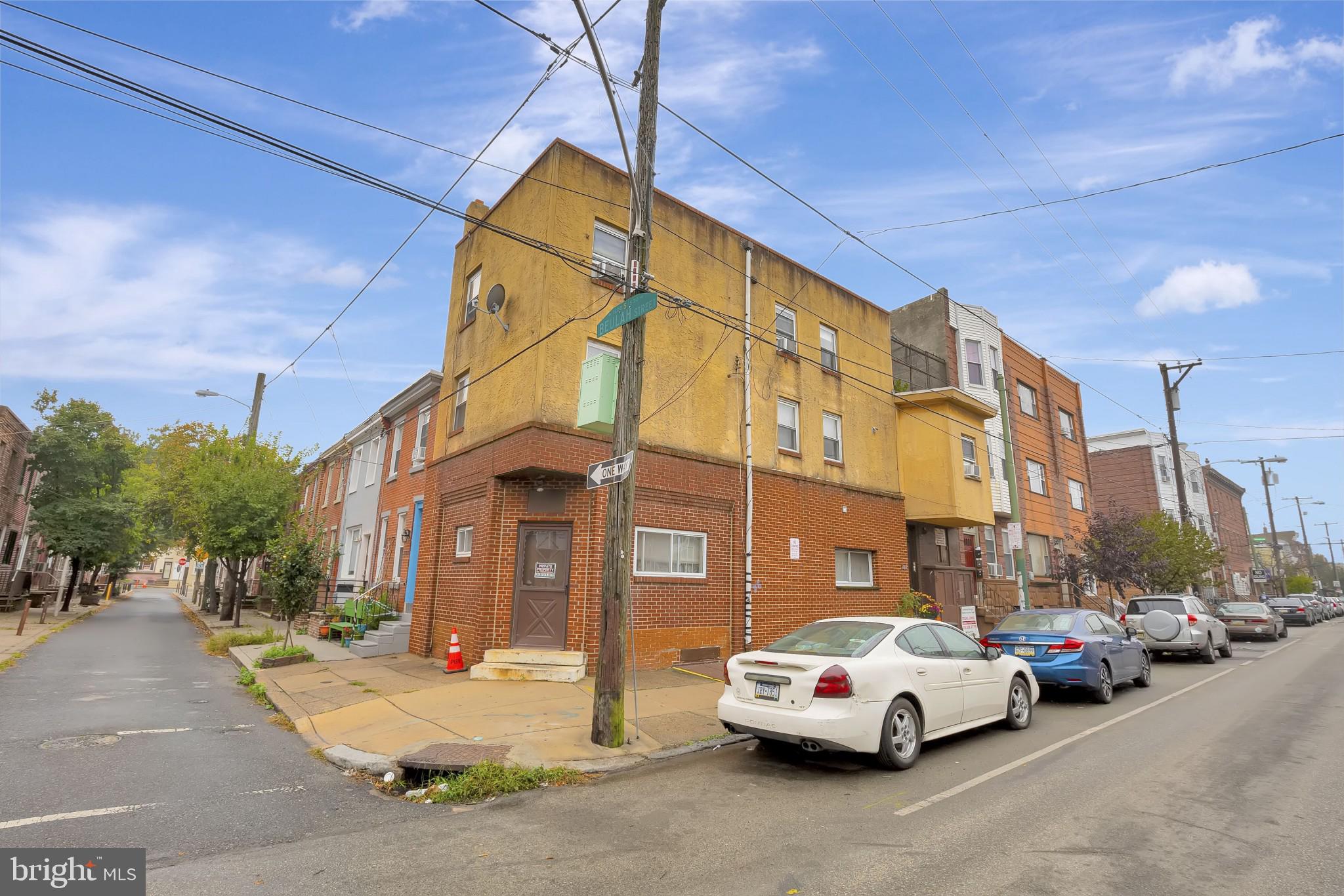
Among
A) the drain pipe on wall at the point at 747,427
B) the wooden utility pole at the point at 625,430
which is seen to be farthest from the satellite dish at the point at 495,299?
the wooden utility pole at the point at 625,430

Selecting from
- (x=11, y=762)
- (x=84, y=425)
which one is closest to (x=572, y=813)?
(x=11, y=762)

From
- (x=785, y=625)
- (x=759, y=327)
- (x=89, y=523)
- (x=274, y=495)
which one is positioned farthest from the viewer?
(x=89, y=523)

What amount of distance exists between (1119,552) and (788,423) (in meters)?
15.6

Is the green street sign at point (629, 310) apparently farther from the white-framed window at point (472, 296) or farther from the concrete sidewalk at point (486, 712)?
the white-framed window at point (472, 296)

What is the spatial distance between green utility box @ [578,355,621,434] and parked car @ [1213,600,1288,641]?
79.9 ft

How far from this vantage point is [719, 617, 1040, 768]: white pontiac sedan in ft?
20.2

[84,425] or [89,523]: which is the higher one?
[84,425]

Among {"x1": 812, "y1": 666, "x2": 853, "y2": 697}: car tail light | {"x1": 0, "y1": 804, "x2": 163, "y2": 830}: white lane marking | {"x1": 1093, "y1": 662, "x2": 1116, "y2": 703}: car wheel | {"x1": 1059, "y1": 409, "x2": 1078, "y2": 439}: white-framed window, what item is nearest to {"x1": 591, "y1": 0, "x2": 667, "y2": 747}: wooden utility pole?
{"x1": 812, "y1": 666, "x2": 853, "y2": 697}: car tail light

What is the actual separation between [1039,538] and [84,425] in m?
41.2

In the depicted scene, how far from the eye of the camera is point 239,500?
23.9m

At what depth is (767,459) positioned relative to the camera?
15.4m

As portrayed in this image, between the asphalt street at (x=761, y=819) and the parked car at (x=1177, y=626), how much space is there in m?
8.39

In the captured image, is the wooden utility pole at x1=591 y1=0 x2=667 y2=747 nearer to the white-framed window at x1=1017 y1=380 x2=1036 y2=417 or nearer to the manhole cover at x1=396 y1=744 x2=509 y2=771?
the manhole cover at x1=396 y1=744 x2=509 y2=771

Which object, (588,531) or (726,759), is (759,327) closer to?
(588,531)
